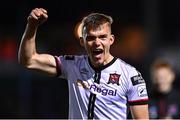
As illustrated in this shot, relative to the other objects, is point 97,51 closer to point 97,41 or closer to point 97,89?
point 97,41

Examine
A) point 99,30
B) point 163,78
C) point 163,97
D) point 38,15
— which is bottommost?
point 163,97

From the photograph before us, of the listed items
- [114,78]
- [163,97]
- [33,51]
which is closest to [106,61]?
[114,78]

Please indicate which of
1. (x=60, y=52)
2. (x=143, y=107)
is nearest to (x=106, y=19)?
(x=143, y=107)

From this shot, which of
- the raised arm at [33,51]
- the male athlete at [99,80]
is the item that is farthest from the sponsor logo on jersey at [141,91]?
the raised arm at [33,51]

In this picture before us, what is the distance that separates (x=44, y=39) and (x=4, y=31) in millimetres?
977

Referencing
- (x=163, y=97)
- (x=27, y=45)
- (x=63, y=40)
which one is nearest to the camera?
(x=27, y=45)

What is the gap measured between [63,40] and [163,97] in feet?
24.4

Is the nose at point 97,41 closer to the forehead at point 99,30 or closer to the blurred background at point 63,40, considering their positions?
the forehead at point 99,30

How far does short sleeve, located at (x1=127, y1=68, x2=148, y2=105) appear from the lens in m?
6.20

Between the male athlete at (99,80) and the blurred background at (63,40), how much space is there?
315 inches

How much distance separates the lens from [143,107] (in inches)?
246

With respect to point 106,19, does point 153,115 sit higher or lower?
lower

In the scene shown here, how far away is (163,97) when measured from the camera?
376 inches

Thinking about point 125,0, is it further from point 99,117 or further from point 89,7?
point 99,117
